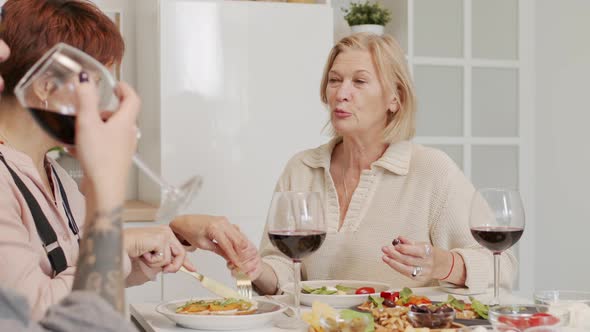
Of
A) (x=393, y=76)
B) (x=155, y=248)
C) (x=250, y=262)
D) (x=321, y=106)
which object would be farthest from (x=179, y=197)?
(x=321, y=106)

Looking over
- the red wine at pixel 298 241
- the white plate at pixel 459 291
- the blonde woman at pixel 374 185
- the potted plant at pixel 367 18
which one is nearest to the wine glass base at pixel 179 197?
the red wine at pixel 298 241

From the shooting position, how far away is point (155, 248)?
5.26ft

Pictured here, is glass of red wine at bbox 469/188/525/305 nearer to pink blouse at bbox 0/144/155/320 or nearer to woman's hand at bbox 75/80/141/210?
pink blouse at bbox 0/144/155/320

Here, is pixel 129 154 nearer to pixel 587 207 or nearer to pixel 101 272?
pixel 101 272

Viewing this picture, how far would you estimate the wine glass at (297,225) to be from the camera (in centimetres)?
147

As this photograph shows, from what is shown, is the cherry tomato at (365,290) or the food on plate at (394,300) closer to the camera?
the food on plate at (394,300)

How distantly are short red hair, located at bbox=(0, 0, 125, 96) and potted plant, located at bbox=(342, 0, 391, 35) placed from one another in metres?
2.48

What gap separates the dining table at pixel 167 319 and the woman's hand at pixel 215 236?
16 centimetres

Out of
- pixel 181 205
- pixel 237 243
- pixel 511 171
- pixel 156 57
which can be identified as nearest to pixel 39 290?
pixel 181 205

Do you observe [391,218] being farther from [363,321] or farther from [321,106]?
[321,106]

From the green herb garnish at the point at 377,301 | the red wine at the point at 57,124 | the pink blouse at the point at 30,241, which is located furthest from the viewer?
the green herb garnish at the point at 377,301

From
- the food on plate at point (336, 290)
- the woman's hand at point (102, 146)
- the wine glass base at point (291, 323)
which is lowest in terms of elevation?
the wine glass base at point (291, 323)

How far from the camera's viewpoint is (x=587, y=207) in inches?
160

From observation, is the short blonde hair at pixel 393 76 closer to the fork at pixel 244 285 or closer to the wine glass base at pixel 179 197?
the fork at pixel 244 285
